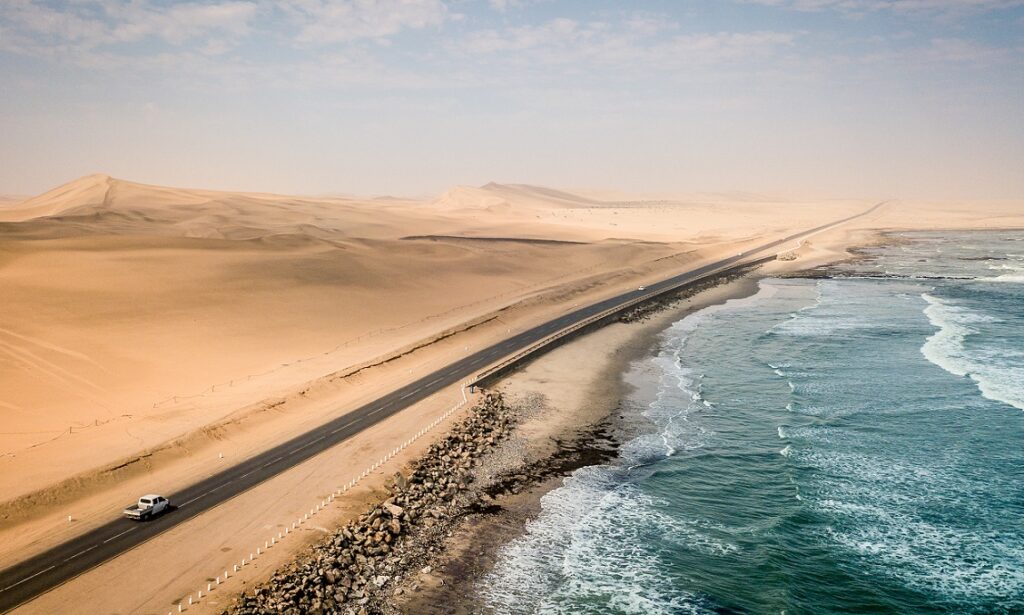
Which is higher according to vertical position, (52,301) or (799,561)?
(52,301)

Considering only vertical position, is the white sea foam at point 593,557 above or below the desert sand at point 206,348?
below

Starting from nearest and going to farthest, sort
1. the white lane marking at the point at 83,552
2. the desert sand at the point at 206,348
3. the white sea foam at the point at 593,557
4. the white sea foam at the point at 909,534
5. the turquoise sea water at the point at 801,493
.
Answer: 1. the white sea foam at the point at 593,557
2. the turquoise sea water at the point at 801,493
3. the white lane marking at the point at 83,552
4. the white sea foam at the point at 909,534
5. the desert sand at the point at 206,348

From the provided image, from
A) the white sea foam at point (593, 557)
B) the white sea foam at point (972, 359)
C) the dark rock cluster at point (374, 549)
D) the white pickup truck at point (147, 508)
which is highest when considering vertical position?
the white sea foam at point (972, 359)

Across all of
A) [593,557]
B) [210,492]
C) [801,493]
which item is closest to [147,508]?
[210,492]

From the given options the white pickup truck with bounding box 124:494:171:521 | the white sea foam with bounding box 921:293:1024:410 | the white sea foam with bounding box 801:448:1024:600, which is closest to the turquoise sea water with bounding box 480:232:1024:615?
the white sea foam with bounding box 801:448:1024:600

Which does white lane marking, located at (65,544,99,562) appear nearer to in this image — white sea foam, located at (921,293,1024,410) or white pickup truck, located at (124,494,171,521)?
white pickup truck, located at (124,494,171,521)

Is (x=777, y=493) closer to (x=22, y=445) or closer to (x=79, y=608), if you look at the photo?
(x=79, y=608)

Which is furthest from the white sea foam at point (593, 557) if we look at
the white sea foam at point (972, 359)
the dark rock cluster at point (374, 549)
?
the white sea foam at point (972, 359)

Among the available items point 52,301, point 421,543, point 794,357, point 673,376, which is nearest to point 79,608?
point 421,543

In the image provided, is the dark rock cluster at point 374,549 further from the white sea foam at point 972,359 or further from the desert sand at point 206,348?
the white sea foam at point 972,359
